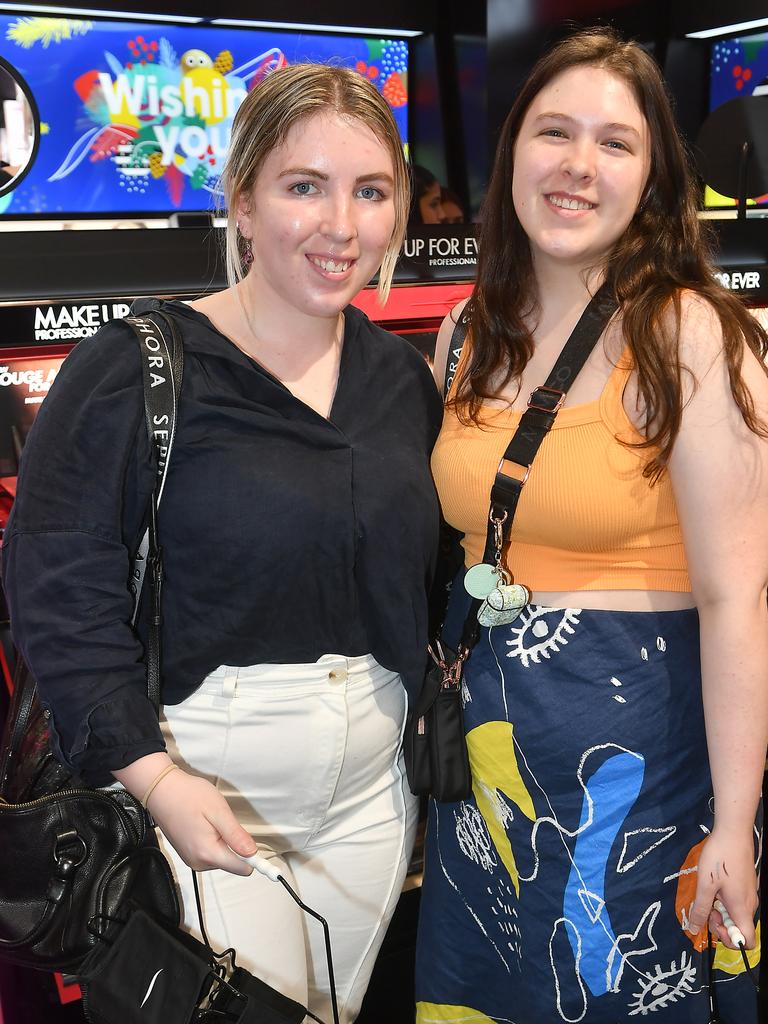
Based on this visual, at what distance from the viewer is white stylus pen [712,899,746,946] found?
4.68ft

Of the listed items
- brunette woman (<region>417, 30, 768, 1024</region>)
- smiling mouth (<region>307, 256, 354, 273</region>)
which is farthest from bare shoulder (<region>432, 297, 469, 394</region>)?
smiling mouth (<region>307, 256, 354, 273</region>)

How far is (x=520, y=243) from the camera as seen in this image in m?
1.79

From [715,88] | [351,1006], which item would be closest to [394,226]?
[351,1006]

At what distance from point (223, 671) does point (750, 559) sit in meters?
0.76

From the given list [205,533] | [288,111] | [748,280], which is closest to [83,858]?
[205,533]

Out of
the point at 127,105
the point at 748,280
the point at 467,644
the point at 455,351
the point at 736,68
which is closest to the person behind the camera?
the point at 467,644

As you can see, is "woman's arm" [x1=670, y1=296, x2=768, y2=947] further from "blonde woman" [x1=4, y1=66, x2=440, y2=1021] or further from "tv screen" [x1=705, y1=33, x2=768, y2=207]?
"tv screen" [x1=705, y1=33, x2=768, y2=207]

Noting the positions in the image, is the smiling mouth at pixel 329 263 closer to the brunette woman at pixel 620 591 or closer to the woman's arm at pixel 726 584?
the brunette woman at pixel 620 591

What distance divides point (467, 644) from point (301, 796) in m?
0.35

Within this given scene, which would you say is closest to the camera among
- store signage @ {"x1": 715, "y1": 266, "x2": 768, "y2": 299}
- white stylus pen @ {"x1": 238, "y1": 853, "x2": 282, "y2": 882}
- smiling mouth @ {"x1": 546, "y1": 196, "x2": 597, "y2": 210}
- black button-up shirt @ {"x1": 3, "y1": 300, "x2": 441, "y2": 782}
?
white stylus pen @ {"x1": 238, "y1": 853, "x2": 282, "y2": 882}

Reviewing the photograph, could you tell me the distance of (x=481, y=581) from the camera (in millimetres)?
1554

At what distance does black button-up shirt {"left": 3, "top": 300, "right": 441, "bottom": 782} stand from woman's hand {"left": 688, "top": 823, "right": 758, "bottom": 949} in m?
0.51

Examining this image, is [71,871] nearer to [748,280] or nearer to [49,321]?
[49,321]

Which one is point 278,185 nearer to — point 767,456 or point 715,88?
point 767,456
